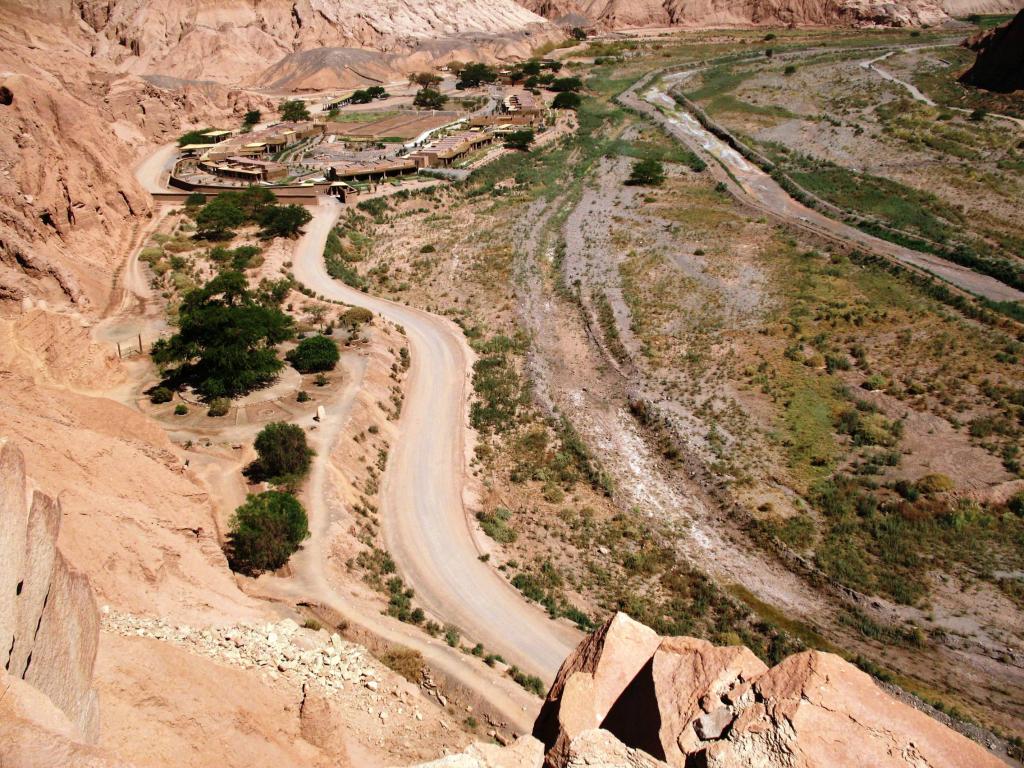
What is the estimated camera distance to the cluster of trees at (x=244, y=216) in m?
56.0

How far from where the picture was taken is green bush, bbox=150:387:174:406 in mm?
31000

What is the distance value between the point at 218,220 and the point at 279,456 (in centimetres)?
3803

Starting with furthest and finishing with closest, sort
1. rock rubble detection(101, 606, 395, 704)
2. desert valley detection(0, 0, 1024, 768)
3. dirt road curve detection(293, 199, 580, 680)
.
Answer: dirt road curve detection(293, 199, 580, 680) → rock rubble detection(101, 606, 395, 704) → desert valley detection(0, 0, 1024, 768)

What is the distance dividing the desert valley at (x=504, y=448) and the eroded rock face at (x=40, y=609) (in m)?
0.09

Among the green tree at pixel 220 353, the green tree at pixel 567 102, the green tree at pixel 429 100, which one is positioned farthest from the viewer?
the green tree at pixel 429 100

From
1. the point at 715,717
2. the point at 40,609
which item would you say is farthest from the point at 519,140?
the point at 40,609

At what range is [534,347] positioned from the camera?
46.0 metres

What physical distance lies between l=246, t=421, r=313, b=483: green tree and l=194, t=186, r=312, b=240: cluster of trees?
1363 inches

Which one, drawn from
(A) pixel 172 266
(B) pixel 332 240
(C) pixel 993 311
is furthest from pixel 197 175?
(C) pixel 993 311

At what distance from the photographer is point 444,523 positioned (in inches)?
1138

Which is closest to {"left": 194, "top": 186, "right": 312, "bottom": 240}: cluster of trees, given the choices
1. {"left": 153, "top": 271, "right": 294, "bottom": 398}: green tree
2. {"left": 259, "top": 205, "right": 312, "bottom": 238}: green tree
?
{"left": 259, "top": 205, "right": 312, "bottom": 238}: green tree

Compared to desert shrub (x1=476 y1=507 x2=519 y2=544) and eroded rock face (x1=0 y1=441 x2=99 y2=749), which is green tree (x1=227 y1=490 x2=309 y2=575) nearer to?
desert shrub (x1=476 y1=507 x2=519 y2=544)

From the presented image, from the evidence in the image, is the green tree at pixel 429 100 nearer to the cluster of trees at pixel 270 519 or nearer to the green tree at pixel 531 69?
the green tree at pixel 531 69

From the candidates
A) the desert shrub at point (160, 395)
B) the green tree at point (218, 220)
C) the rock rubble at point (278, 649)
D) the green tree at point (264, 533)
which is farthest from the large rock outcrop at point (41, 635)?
the green tree at point (218, 220)
